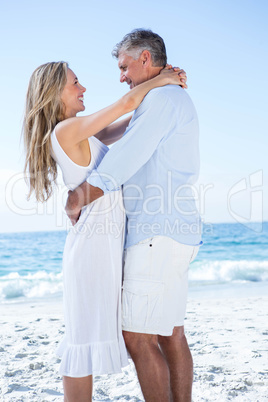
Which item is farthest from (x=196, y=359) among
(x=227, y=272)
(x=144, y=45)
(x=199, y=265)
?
(x=199, y=265)

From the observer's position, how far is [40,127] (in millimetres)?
2234

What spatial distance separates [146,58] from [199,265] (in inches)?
476

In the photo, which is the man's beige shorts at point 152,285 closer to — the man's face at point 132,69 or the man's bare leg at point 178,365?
the man's bare leg at point 178,365

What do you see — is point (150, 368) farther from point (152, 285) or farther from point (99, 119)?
point (99, 119)

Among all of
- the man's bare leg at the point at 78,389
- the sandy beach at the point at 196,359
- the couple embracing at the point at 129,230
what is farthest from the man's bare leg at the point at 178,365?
the sandy beach at the point at 196,359

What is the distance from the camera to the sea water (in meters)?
9.54

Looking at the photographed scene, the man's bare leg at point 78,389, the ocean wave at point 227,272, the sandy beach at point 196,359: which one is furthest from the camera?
the ocean wave at point 227,272

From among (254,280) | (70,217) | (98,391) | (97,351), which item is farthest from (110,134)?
(254,280)

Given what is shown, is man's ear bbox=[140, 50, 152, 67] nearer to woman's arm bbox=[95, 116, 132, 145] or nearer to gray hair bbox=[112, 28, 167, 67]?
gray hair bbox=[112, 28, 167, 67]

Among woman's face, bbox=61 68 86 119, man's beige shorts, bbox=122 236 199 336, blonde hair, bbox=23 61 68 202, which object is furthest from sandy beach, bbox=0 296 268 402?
woman's face, bbox=61 68 86 119

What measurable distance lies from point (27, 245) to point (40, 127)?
19028 mm

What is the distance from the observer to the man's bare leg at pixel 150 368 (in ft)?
6.43

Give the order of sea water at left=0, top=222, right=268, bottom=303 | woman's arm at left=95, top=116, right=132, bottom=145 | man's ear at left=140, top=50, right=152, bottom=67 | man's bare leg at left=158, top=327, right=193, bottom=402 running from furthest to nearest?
sea water at left=0, top=222, right=268, bottom=303 < woman's arm at left=95, top=116, right=132, bottom=145 < man's ear at left=140, top=50, right=152, bottom=67 < man's bare leg at left=158, top=327, right=193, bottom=402

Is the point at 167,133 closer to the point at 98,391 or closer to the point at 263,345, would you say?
the point at 98,391
